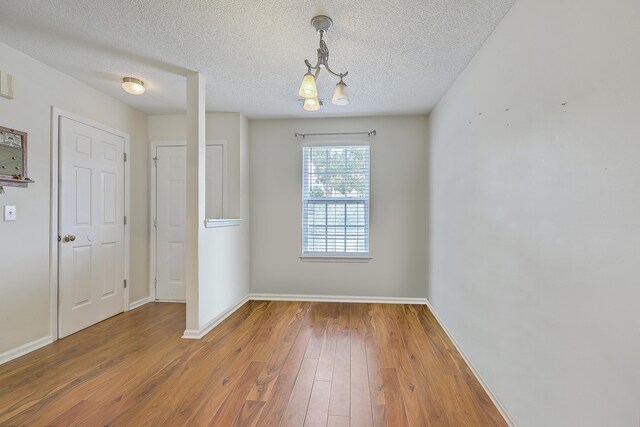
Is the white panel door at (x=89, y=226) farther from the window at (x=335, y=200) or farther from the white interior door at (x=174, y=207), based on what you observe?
the window at (x=335, y=200)

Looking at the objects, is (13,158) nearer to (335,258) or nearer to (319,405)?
(319,405)

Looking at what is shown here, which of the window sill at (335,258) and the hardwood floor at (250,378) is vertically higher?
the window sill at (335,258)

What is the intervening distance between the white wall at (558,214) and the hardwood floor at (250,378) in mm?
415

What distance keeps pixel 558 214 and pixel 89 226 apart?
12.6 feet

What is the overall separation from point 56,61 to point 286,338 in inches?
123

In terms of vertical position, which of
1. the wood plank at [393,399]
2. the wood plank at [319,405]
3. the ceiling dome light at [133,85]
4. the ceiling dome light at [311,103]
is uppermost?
the ceiling dome light at [133,85]

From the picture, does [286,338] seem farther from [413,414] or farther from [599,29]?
[599,29]

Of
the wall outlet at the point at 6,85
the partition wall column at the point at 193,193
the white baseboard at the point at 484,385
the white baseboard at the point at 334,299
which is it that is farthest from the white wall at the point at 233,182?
the white baseboard at the point at 484,385

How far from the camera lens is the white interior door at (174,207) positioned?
4.03 metres

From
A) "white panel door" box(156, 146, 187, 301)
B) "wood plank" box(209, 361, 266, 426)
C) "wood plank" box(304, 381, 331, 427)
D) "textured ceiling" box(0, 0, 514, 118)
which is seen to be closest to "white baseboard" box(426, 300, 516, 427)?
"wood plank" box(304, 381, 331, 427)

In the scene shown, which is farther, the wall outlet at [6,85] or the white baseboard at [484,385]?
the wall outlet at [6,85]

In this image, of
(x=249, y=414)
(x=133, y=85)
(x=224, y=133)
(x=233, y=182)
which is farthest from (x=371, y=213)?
(x=133, y=85)

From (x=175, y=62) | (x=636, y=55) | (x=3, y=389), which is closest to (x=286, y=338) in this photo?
(x=3, y=389)

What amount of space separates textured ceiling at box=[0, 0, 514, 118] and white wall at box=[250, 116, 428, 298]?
0.84 metres
